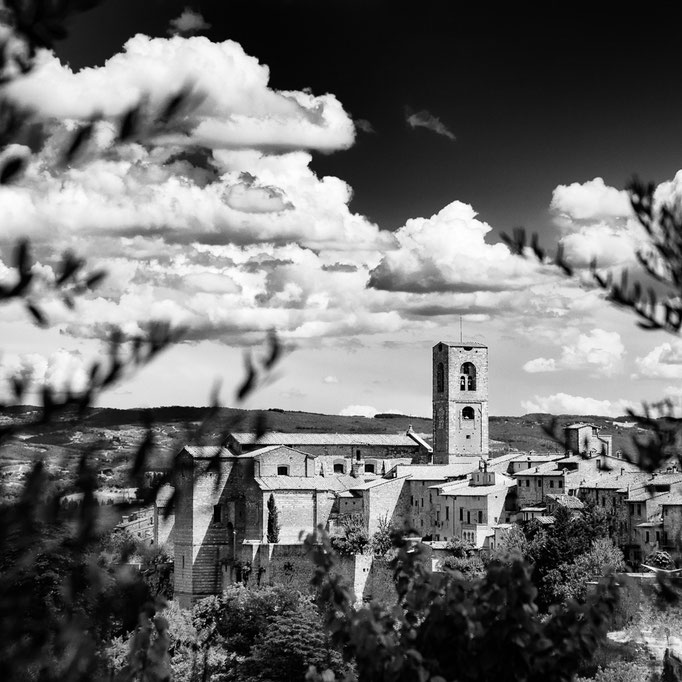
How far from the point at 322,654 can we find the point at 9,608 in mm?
35693

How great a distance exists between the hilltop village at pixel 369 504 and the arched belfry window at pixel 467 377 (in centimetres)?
1652

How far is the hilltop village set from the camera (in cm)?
5747

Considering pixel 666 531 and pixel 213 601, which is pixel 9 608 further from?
pixel 666 531

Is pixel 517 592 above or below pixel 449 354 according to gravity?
below

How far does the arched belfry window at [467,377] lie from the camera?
94.8 metres

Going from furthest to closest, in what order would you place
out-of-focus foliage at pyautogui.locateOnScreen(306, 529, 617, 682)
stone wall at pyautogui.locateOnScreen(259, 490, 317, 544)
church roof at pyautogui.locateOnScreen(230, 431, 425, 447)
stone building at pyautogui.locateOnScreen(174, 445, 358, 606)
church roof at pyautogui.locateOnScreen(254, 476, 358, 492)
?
church roof at pyautogui.locateOnScreen(230, 431, 425, 447)
church roof at pyautogui.locateOnScreen(254, 476, 358, 492)
stone wall at pyautogui.locateOnScreen(259, 490, 317, 544)
stone building at pyautogui.locateOnScreen(174, 445, 358, 606)
out-of-focus foliage at pyautogui.locateOnScreen(306, 529, 617, 682)

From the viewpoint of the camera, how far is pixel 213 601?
176ft

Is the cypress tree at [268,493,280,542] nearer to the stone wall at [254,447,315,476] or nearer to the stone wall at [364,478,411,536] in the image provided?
the stone wall at [254,447,315,476]

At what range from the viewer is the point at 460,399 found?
93.8m

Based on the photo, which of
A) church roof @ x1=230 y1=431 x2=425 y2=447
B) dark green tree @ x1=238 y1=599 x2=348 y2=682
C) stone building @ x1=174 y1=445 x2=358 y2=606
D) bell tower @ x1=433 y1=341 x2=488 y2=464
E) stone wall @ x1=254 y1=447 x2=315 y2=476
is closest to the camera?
dark green tree @ x1=238 y1=599 x2=348 y2=682

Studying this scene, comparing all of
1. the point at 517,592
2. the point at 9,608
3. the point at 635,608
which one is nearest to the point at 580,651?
the point at 517,592

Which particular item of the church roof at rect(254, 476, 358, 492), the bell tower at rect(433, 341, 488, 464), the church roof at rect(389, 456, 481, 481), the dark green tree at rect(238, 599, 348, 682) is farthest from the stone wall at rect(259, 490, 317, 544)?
the bell tower at rect(433, 341, 488, 464)

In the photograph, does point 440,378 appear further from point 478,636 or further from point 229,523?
point 478,636

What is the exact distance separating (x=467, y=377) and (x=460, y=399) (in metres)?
2.37
